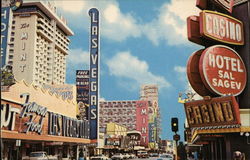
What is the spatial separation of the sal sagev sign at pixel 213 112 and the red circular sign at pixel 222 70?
1023 millimetres

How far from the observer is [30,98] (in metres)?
34.9

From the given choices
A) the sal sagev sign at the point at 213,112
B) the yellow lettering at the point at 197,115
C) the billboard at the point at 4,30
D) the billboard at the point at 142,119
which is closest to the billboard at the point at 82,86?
the billboard at the point at 4,30

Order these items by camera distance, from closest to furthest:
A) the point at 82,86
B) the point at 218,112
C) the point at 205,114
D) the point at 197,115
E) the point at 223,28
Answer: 1. the point at 218,112
2. the point at 205,114
3. the point at 223,28
4. the point at 197,115
5. the point at 82,86

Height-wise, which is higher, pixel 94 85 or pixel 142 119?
pixel 94 85

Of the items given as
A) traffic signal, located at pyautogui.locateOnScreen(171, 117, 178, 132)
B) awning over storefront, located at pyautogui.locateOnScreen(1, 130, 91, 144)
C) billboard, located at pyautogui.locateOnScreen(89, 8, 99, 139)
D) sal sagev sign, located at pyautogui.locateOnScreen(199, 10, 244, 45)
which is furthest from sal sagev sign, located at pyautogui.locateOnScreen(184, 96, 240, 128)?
billboard, located at pyautogui.locateOnScreen(89, 8, 99, 139)

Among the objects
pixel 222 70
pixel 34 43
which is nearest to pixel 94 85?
pixel 222 70

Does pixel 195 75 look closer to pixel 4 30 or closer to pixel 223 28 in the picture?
pixel 223 28

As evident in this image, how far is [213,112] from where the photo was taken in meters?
23.0

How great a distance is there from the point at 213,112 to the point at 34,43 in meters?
111

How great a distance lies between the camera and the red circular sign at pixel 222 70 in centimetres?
2278

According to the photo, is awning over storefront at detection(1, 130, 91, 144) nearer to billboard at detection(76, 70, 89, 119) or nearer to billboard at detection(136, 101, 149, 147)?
billboard at detection(76, 70, 89, 119)

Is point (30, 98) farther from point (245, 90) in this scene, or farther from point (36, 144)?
point (245, 90)

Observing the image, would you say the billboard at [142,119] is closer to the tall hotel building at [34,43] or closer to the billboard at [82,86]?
the tall hotel building at [34,43]

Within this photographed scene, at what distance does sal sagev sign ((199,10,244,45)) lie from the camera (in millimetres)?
23375
